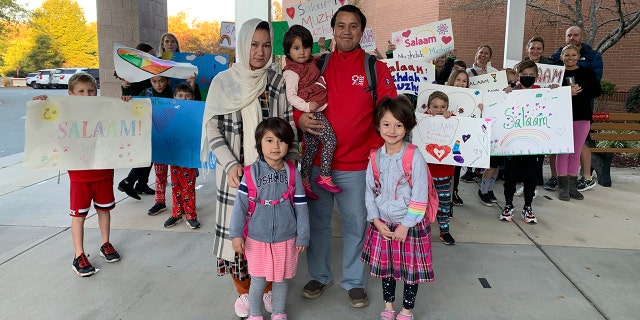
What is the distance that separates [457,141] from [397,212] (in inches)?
72.2

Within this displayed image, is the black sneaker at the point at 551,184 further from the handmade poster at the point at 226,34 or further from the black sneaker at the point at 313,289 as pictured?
the handmade poster at the point at 226,34

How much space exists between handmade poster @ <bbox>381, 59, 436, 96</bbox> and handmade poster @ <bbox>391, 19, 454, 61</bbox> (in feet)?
2.05

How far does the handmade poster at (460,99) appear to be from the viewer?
14.9ft

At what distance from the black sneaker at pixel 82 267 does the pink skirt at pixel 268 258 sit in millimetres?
1592

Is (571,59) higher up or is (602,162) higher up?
(571,59)

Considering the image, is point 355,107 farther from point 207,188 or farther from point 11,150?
point 11,150

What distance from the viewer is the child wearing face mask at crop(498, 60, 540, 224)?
16.3 feet

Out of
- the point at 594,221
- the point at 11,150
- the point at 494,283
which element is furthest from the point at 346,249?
the point at 11,150

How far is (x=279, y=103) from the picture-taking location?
2.93m

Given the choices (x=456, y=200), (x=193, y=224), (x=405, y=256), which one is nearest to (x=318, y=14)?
(x=456, y=200)

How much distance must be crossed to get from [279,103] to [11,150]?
30.8 ft

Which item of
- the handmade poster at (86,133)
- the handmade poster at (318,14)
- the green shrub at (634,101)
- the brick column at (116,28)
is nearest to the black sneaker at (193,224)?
the handmade poster at (86,133)

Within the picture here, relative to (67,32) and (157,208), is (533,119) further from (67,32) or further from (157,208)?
(67,32)

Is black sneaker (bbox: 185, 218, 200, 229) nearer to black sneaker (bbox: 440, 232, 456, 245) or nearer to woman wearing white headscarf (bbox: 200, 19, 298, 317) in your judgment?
woman wearing white headscarf (bbox: 200, 19, 298, 317)
